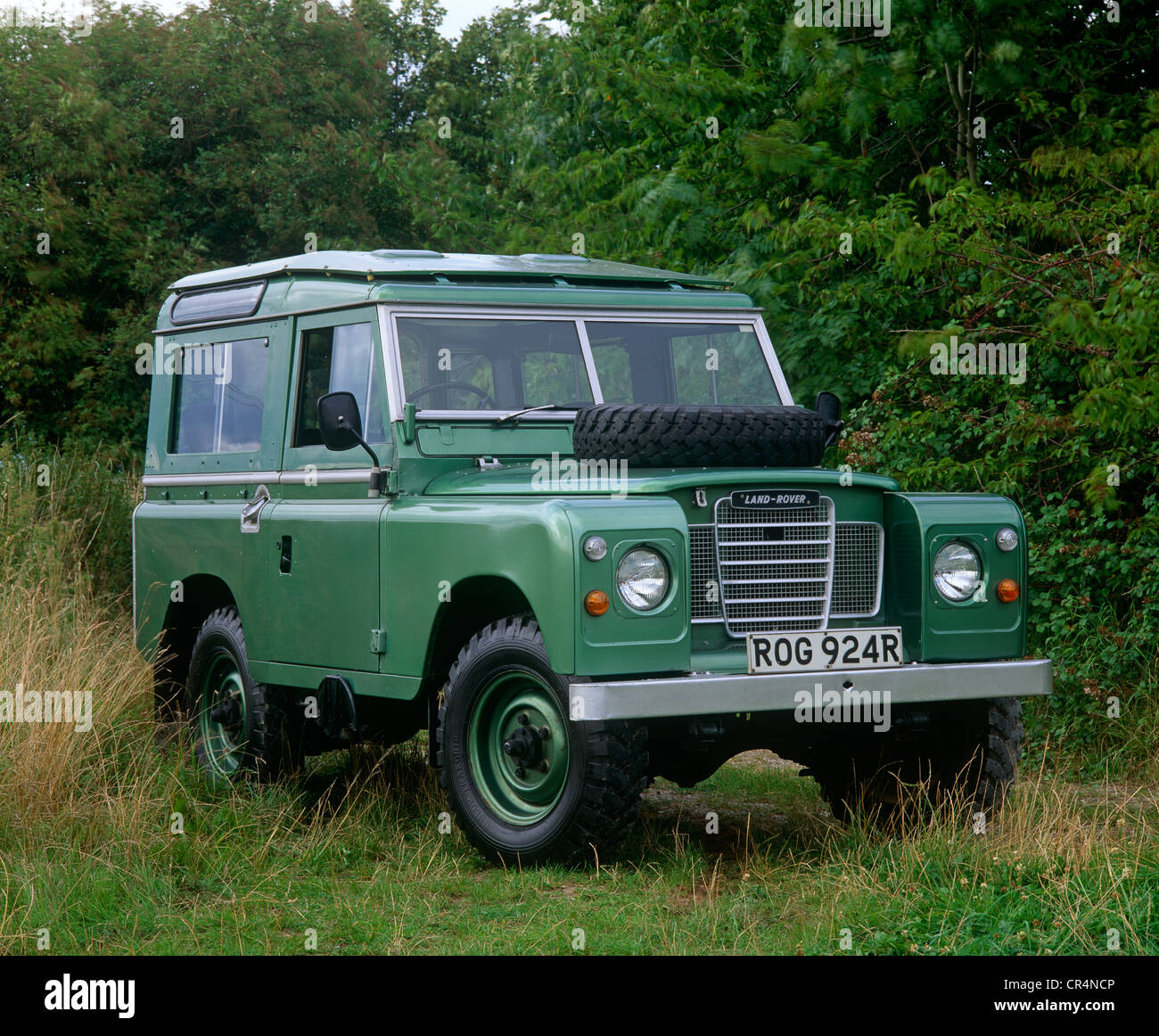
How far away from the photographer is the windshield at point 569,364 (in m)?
6.81

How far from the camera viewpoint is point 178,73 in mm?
22547

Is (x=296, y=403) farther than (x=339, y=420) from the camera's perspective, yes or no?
Yes

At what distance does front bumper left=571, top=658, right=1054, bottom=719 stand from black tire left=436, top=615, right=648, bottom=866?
0.26m

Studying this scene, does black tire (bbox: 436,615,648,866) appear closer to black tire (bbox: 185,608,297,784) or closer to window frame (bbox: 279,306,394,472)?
window frame (bbox: 279,306,394,472)

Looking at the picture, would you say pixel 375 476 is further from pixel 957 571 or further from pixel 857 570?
pixel 957 571

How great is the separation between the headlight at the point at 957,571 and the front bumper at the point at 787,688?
0.30 m

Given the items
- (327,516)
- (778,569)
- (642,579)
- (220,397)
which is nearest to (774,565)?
(778,569)

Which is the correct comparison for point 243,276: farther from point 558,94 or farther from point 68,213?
point 68,213

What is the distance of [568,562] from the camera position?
17.8ft

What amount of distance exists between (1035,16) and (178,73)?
15405mm

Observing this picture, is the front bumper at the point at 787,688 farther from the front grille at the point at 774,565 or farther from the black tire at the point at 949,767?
the front grille at the point at 774,565

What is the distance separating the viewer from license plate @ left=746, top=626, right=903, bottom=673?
18.7ft

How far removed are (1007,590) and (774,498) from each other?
116cm

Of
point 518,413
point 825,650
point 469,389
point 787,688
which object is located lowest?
point 787,688
